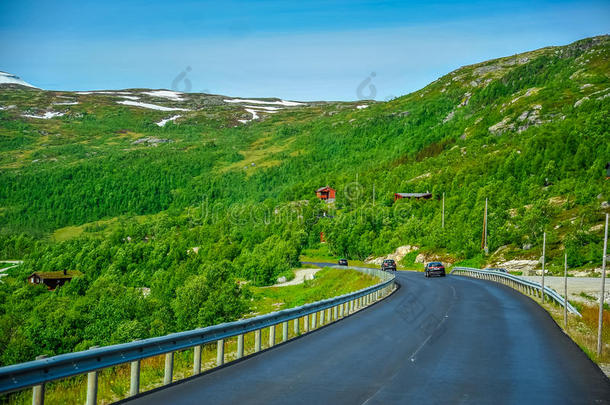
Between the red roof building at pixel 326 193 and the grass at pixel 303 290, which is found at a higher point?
the red roof building at pixel 326 193

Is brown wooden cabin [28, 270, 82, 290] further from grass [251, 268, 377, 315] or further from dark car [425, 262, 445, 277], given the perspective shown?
dark car [425, 262, 445, 277]

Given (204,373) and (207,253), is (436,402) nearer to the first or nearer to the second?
(204,373)

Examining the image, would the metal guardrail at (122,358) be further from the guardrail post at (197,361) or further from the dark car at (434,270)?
the dark car at (434,270)

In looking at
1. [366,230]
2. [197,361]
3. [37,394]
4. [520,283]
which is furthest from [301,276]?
[37,394]

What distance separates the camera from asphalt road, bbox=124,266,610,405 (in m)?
9.36

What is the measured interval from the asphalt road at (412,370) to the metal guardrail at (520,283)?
157 inches

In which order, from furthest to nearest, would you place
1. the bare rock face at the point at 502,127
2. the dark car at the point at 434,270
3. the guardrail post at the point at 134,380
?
the bare rock face at the point at 502,127, the dark car at the point at 434,270, the guardrail post at the point at 134,380

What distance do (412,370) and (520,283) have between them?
30709mm

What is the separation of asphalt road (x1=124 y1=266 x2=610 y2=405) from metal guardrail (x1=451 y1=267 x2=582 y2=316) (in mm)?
3977

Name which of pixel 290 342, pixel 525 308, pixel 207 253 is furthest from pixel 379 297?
pixel 207 253

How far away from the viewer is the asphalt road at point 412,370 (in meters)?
9.36

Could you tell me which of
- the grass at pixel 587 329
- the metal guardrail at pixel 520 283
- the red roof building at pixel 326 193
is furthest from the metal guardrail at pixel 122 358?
the red roof building at pixel 326 193

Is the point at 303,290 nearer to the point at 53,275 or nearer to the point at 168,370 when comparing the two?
the point at 168,370

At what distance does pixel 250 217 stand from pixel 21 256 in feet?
238
